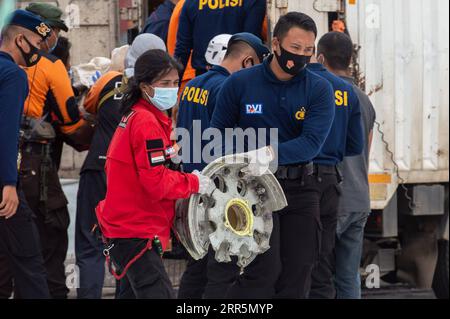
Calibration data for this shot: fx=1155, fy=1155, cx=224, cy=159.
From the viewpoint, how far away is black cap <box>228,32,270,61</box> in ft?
23.2

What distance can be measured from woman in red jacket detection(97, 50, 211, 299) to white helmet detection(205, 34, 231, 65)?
1.52 metres

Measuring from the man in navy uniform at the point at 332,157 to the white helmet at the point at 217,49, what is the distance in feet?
2.30

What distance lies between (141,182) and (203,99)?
127 centimetres

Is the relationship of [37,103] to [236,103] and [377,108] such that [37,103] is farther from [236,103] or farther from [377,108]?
[377,108]

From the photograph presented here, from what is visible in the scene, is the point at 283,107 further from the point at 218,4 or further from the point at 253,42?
the point at 218,4

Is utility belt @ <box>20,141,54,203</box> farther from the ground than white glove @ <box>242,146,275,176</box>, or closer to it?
closer to it

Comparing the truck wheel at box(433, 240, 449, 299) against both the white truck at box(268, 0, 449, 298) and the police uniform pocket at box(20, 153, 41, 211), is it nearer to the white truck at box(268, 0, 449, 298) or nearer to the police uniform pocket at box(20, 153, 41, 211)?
the white truck at box(268, 0, 449, 298)

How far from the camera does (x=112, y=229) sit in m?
6.04

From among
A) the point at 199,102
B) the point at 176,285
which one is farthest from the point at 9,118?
the point at 176,285

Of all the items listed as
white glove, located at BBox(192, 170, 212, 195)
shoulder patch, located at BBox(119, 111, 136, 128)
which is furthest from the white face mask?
white glove, located at BBox(192, 170, 212, 195)

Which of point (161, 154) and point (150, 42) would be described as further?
point (150, 42)

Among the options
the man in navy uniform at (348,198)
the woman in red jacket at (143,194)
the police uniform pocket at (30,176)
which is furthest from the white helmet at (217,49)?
the woman in red jacket at (143,194)

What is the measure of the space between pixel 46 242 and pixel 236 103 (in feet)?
7.85
